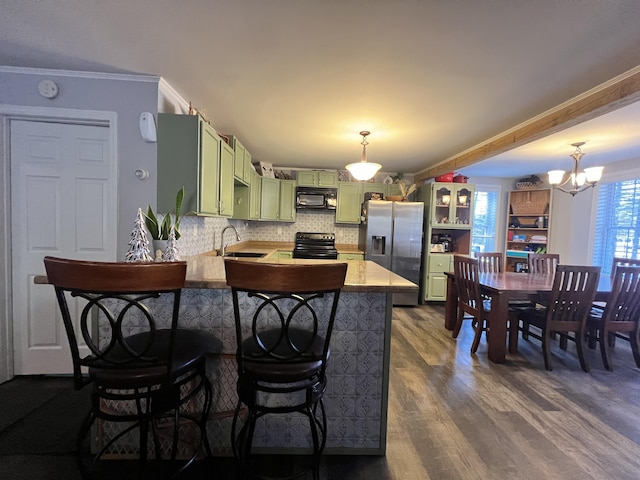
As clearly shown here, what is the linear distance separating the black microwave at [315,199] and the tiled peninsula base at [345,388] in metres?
3.41

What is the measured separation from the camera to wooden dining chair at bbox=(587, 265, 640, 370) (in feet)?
8.51

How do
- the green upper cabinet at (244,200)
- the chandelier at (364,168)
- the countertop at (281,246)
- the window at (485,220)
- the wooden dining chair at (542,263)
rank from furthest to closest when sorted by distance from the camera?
the window at (485,220) < the countertop at (281,246) < the wooden dining chair at (542,263) < the green upper cabinet at (244,200) < the chandelier at (364,168)

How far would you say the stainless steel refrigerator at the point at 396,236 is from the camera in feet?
14.6

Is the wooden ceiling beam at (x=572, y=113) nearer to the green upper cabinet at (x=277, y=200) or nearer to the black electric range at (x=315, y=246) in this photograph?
the black electric range at (x=315, y=246)

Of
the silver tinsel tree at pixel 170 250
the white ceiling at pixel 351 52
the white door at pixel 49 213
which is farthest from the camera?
the white door at pixel 49 213

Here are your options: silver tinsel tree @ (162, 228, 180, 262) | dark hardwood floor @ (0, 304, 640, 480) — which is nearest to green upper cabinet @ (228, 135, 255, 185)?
silver tinsel tree @ (162, 228, 180, 262)

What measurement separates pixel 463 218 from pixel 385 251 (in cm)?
156

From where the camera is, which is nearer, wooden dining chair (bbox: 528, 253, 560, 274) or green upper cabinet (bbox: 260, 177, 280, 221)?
wooden dining chair (bbox: 528, 253, 560, 274)

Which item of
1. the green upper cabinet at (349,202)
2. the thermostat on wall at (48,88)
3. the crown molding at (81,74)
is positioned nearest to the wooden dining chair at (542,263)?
the green upper cabinet at (349,202)

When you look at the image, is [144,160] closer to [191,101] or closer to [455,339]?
[191,101]

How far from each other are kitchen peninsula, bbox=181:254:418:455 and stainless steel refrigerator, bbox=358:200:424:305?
2981mm

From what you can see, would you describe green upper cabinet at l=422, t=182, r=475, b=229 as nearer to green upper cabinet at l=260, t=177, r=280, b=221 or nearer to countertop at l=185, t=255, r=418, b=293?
green upper cabinet at l=260, t=177, r=280, b=221

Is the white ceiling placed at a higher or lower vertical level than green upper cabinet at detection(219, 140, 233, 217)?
higher

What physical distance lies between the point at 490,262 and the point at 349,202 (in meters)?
2.33
